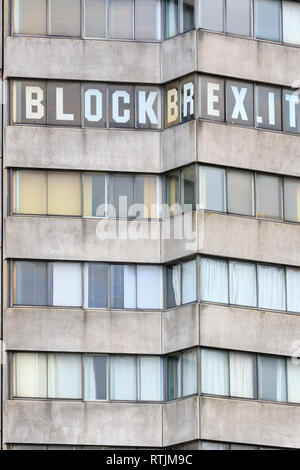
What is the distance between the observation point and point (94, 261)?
60.2 meters

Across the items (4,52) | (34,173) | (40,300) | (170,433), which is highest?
(4,52)

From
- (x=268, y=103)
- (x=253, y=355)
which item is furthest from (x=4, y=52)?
(x=253, y=355)

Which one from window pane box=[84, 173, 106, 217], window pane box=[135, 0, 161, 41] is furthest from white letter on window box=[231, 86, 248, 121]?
window pane box=[84, 173, 106, 217]

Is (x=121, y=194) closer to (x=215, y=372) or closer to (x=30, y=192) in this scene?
(x=30, y=192)

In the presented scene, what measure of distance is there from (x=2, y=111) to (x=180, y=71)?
21.5ft

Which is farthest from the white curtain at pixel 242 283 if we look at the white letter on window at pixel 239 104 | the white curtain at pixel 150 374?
the white letter on window at pixel 239 104

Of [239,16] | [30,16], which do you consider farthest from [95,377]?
[239,16]

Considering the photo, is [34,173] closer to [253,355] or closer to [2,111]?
[2,111]

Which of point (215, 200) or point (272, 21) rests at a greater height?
point (272, 21)

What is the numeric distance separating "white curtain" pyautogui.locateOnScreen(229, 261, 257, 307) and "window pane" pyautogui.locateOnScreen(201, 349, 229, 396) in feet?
6.65

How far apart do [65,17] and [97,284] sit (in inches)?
389

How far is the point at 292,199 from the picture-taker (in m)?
61.8

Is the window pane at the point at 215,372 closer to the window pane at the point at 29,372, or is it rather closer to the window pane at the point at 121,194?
the window pane at the point at 29,372

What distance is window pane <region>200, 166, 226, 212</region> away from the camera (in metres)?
59.5
